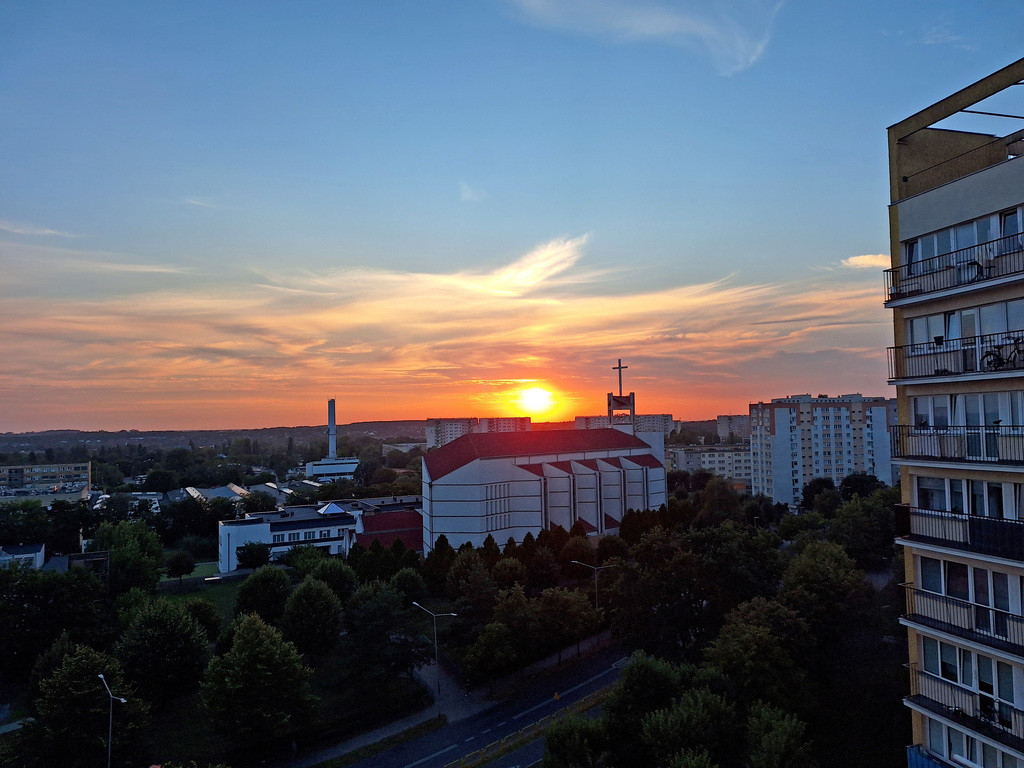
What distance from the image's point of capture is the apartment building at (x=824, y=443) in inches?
3268

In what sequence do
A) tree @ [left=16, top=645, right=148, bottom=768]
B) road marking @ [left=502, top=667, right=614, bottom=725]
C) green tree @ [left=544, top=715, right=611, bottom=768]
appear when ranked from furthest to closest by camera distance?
1. road marking @ [left=502, top=667, right=614, bottom=725]
2. tree @ [left=16, top=645, right=148, bottom=768]
3. green tree @ [left=544, top=715, right=611, bottom=768]

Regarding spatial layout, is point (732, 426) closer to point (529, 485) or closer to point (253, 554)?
point (529, 485)

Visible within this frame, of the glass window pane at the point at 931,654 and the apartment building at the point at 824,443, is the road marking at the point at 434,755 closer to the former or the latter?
the glass window pane at the point at 931,654

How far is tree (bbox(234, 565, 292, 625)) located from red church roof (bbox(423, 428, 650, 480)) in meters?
19.7

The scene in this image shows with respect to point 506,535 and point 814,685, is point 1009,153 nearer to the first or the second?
point 814,685

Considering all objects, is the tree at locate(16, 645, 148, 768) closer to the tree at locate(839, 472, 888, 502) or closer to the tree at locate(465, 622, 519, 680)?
the tree at locate(465, 622, 519, 680)

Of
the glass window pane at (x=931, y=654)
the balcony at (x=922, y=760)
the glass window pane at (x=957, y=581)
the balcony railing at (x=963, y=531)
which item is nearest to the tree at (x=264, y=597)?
the balcony at (x=922, y=760)

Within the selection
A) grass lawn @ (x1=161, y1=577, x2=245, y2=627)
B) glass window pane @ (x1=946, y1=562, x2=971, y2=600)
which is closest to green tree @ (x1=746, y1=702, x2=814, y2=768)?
glass window pane @ (x1=946, y1=562, x2=971, y2=600)

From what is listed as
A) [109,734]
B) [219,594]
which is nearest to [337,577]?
[219,594]

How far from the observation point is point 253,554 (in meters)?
60.2

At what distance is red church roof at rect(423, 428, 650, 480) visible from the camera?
59812 millimetres

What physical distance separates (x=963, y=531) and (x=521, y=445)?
5303cm

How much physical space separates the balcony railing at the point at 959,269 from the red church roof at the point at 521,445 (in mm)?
46378

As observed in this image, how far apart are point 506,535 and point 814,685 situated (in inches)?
1427
